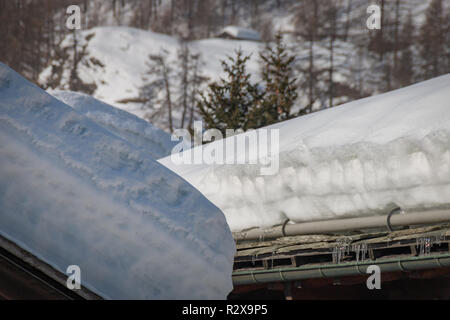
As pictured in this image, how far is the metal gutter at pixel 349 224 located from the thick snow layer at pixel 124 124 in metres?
4.87

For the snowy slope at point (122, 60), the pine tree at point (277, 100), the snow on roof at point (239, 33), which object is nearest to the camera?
the pine tree at point (277, 100)

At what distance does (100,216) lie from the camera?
5.60ft

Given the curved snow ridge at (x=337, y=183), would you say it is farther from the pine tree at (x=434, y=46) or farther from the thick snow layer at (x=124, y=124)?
the pine tree at (x=434, y=46)

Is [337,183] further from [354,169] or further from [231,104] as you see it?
[231,104]

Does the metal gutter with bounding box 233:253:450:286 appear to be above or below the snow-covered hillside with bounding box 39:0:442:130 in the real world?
below

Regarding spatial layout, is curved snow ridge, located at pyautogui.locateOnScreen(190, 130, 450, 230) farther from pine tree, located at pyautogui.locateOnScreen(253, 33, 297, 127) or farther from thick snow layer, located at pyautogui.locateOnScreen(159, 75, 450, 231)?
pine tree, located at pyautogui.locateOnScreen(253, 33, 297, 127)

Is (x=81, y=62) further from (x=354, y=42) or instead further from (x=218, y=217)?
(x=218, y=217)

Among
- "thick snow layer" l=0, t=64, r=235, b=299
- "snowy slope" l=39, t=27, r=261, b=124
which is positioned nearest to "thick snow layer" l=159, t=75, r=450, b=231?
"thick snow layer" l=0, t=64, r=235, b=299

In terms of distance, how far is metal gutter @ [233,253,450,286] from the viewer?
10.3 ft

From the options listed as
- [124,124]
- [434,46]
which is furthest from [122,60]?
[124,124]

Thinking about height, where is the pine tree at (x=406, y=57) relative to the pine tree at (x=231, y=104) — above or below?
above

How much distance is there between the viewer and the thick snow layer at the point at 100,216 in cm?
168

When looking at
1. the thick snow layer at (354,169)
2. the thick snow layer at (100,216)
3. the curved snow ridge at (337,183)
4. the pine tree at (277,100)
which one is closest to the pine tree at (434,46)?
the pine tree at (277,100)

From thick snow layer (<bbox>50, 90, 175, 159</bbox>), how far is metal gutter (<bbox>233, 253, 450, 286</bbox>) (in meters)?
5.08
